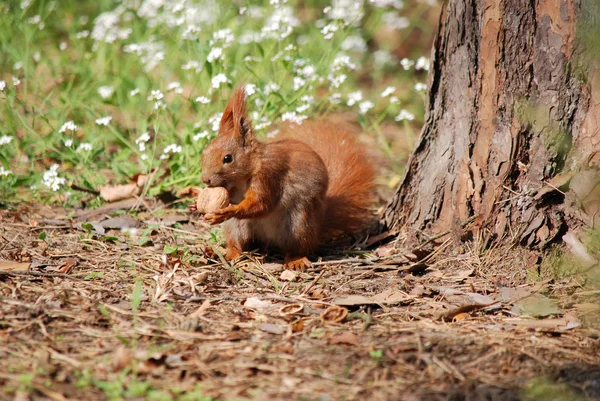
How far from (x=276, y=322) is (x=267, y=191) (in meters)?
0.84

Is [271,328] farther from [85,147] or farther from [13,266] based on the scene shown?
[85,147]

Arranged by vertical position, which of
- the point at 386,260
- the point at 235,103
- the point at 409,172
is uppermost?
the point at 235,103

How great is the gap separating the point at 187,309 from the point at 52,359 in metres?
0.57

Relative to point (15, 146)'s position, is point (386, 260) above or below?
below

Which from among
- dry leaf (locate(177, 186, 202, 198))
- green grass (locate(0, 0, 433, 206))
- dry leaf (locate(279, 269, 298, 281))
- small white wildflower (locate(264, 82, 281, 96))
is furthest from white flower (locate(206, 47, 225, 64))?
dry leaf (locate(279, 269, 298, 281))

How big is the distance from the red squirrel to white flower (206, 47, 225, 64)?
466 mm

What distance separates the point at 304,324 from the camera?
247 centimetres

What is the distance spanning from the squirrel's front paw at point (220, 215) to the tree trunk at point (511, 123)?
898 millimetres

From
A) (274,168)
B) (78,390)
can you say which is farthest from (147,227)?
(78,390)

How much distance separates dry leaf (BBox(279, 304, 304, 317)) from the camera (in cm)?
257

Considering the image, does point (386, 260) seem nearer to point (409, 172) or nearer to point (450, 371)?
point (409, 172)

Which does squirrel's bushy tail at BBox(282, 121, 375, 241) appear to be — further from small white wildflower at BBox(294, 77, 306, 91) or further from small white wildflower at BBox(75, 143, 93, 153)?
small white wildflower at BBox(75, 143, 93, 153)

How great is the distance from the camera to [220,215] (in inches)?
120

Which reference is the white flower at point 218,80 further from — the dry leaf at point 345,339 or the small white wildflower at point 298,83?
the dry leaf at point 345,339
